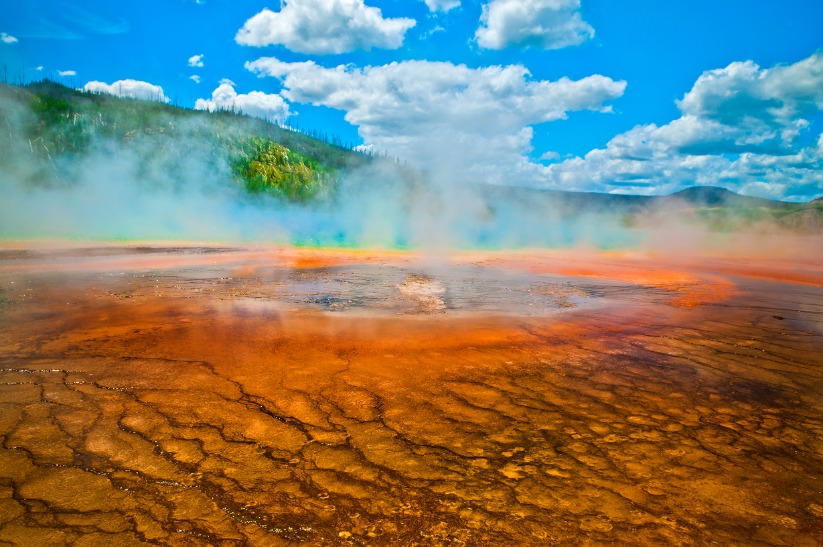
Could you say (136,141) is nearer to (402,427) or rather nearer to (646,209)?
(402,427)

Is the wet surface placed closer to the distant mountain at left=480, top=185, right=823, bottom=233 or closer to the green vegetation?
the distant mountain at left=480, top=185, right=823, bottom=233

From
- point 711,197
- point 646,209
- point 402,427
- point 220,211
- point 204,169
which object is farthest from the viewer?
point 711,197

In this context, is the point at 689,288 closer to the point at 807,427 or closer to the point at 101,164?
the point at 807,427

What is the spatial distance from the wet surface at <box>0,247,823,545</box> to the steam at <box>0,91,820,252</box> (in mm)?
14227

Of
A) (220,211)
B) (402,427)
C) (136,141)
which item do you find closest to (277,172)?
(136,141)

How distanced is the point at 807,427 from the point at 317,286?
703cm

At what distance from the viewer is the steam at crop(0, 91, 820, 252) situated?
81.8 feet

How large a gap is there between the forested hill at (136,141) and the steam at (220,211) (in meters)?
0.19

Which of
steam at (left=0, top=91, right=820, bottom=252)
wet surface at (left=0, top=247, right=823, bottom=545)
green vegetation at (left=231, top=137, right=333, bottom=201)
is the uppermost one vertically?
green vegetation at (left=231, top=137, right=333, bottom=201)

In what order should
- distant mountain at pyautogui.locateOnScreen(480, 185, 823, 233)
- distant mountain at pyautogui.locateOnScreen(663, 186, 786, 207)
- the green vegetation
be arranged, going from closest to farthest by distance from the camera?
distant mountain at pyautogui.locateOnScreen(480, 185, 823, 233) < the green vegetation < distant mountain at pyautogui.locateOnScreen(663, 186, 786, 207)

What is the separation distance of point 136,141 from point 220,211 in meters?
14.3

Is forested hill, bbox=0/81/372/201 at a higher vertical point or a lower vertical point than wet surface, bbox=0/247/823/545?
higher

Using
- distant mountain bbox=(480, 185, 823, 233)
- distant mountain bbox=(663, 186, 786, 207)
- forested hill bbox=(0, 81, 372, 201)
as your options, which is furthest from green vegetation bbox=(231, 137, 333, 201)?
distant mountain bbox=(663, 186, 786, 207)

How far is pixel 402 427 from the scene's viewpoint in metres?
2.88
